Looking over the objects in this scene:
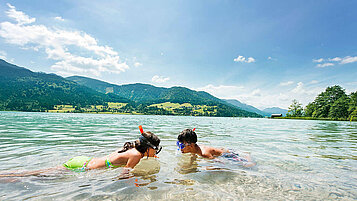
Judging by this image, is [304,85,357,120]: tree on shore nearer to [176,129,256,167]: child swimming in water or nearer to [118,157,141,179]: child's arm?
[176,129,256,167]: child swimming in water

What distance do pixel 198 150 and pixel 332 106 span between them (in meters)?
115

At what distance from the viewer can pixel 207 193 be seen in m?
4.17

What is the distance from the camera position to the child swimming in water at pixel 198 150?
6674 millimetres

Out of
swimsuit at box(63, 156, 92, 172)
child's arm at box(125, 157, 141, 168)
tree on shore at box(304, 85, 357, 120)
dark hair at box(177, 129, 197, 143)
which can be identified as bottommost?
swimsuit at box(63, 156, 92, 172)

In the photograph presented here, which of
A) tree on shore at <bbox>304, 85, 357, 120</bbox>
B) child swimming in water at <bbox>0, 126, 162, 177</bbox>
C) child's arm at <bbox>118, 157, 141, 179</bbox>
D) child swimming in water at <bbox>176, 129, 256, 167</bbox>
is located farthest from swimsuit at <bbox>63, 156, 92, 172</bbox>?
tree on shore at <bbox>304, 85, 357, 120</bbox>

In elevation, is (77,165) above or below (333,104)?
below

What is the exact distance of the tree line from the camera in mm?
82750

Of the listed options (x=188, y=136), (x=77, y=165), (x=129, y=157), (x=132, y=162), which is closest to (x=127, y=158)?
(x=129, y=157)

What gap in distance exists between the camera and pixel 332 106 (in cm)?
9056

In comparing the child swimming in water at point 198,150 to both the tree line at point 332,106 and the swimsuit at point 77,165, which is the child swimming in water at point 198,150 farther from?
the tree line at point 332,106

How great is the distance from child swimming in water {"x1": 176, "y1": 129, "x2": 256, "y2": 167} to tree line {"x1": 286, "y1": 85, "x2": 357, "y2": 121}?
90.5 meters

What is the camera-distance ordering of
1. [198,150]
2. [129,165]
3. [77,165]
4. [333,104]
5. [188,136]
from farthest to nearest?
[333,104] < [198,150] < [188,136] < [77,165] < [129,165]

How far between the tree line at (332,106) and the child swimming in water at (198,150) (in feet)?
297

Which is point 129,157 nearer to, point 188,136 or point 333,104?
point 188,136
